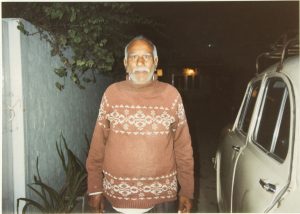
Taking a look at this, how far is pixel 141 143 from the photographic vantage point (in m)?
2.21

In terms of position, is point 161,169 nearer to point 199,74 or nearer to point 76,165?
point 76,165

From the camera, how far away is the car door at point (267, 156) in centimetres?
193

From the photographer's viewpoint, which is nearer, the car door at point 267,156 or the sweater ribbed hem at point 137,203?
the car door at point 267,156

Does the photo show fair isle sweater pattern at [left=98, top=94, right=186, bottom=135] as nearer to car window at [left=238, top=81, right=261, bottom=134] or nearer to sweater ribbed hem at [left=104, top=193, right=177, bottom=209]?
sweater ribbed hem at [left=104, top=193, right=177, bottom=209]

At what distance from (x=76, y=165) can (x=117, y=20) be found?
225 centimetres

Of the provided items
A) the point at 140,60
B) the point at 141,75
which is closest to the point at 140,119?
the point at 141,75

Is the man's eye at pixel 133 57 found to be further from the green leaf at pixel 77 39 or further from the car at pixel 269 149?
the green leaf at pixel 77 39

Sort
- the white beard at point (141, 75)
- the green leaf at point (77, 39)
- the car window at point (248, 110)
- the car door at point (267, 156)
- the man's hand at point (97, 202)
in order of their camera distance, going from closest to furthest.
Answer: the car door at point (267, 156) → the white beard at point (141, 75) → the man's hand at point (97, 202) → the car window at point (248, 110) → the green leaf at point (77, 39)

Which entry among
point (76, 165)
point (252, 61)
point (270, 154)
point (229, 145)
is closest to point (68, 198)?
point (76, 165)

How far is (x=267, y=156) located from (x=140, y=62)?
108cm

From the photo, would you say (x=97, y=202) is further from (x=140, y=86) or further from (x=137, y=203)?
(x=140, y=86)

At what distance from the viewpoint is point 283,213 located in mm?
1792

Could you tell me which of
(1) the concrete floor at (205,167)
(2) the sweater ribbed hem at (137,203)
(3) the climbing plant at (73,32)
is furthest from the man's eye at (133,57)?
(1) the concrete floor at (205,167)

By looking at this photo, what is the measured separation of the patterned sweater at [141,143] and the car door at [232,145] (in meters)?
0.77
